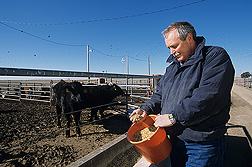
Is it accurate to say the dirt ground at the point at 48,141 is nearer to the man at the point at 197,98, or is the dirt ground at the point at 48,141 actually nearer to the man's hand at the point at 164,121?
the man's hand at the point at 164,121

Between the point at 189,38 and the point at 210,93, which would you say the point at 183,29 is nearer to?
the point at 189,38

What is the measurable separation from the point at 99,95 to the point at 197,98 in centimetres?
432

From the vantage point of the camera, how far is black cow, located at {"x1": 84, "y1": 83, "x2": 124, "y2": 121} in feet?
15.1

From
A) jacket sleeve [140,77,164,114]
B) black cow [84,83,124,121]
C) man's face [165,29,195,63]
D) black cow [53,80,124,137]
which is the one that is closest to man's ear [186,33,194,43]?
man's face [165,29,195,63]

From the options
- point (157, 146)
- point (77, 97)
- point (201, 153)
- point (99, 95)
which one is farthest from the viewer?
point (99, 95)

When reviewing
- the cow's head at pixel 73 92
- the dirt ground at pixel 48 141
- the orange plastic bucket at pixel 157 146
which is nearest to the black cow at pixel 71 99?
the cow's head at pixel 73 92

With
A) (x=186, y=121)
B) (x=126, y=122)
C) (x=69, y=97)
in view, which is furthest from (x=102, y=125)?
(x=186, y=121)

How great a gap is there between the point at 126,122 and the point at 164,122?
379 cm

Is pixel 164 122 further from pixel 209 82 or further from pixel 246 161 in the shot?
pixel 246 161

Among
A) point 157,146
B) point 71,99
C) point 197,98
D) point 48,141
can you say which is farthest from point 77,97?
point 197,98

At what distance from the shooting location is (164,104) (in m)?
1.22

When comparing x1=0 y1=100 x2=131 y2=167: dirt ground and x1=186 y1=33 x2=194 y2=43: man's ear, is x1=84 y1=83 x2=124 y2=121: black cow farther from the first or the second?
x1=186 y1=33 x2=194 y2=43: man's ear

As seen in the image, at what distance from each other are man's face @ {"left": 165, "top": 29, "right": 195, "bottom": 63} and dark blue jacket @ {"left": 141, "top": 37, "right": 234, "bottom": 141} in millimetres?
86

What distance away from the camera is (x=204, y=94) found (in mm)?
880
